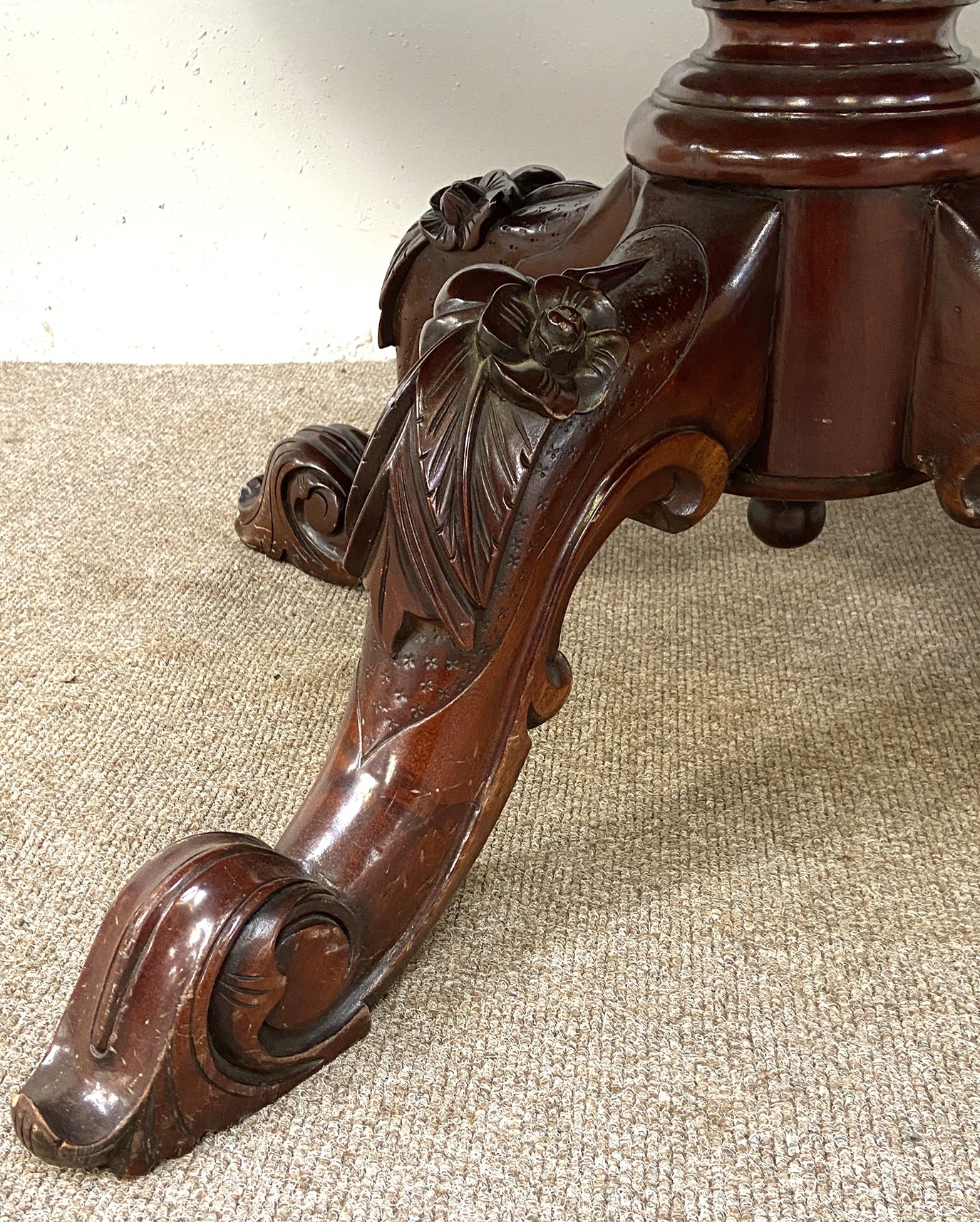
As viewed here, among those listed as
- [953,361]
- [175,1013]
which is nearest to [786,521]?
[953,361]

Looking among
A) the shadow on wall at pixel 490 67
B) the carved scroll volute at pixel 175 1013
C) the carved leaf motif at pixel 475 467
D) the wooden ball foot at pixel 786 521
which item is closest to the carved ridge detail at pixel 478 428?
the carved leaf motif at pixel 475 467

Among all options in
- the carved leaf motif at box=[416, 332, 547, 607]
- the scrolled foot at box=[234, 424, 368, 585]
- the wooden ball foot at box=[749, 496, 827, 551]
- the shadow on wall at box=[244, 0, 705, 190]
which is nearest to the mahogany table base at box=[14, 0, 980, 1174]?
the carved leaf motif at box=[416, 332, 547, 607]

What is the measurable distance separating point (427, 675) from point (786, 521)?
28 cm

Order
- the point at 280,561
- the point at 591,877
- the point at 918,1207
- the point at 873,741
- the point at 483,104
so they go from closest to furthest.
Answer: the point at 918,1207 → the point at 591,877 → the point at 873,741 → the point at 280,561 → the point at 483,104

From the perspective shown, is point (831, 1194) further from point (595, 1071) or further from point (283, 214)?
point (283, 214)

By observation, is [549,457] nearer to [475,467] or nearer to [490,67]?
[475,467]

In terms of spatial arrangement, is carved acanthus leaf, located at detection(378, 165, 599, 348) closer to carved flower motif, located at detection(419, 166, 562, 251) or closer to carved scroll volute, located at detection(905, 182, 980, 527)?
carved flower motif, located at detection(419, 166, 562, 251)

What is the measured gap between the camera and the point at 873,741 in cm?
73

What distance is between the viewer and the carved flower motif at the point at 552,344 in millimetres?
538

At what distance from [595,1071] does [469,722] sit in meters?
0.13

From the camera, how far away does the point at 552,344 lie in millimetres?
538

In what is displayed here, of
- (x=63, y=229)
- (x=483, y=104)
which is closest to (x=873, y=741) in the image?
(x=483, y=104)

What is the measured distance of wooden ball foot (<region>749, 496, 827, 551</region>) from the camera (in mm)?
757

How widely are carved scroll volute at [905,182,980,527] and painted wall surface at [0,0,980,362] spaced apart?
0.63 metres
